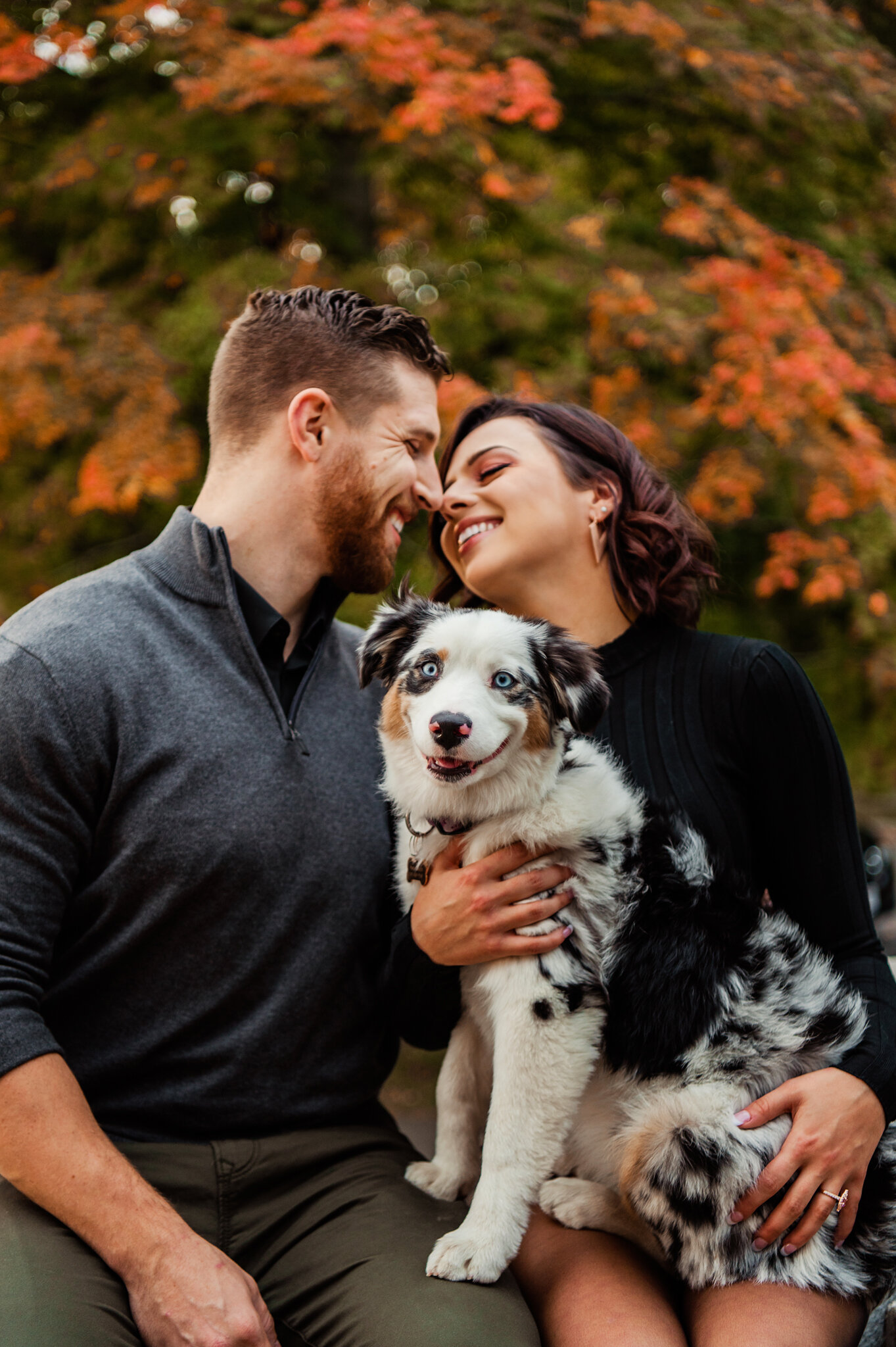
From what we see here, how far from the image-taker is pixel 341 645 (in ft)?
10.6

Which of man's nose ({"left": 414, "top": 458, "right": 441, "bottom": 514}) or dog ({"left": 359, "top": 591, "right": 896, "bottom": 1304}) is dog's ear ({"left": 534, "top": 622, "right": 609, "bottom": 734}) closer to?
dog ({"left": 359, "top": 591, "right": 896, "bottom": 1304})

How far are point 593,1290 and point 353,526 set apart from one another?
2.05 meters

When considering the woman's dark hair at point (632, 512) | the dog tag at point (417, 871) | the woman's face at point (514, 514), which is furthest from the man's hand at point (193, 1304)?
the woman's dark hair at point (632, 512)

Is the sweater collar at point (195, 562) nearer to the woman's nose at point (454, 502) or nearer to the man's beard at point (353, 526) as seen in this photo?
the man's beard at point (353, 526)

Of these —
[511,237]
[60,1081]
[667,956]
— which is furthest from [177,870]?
[511,237]

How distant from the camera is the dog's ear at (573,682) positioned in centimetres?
250

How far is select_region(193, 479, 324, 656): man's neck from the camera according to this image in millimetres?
2934

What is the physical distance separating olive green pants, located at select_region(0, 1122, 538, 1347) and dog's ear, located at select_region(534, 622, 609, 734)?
50.0 inches

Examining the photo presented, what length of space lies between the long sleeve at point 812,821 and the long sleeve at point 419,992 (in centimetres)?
92

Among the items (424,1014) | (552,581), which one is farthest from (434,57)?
(424,1014)

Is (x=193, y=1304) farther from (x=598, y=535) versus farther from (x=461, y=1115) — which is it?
(x=598, y=535)

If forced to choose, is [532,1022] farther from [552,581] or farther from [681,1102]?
[552,581]

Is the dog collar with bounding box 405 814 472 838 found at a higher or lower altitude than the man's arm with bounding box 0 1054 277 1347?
higher

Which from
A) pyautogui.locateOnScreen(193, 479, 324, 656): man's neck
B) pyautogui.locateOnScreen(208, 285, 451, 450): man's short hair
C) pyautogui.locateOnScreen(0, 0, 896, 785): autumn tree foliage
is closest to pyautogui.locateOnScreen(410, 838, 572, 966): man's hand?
pyautogui.locateOnScreen(193, 479, 324, 656): man's neck
